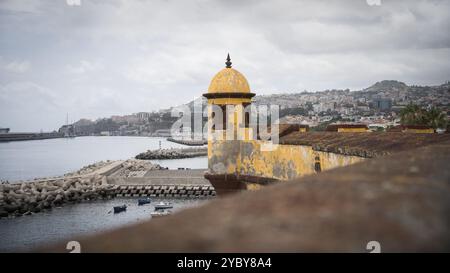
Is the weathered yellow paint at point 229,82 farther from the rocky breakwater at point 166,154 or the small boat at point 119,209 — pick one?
the rocky breakwater at point 166,154

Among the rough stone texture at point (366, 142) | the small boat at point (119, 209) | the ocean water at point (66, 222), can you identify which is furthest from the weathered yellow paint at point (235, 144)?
the small boat at point (119, 209)

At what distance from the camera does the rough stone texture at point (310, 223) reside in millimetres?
971

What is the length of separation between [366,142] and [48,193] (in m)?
30.6

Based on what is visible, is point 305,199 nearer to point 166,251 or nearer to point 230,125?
point 166,251

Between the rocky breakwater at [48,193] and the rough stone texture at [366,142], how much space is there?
26.3m

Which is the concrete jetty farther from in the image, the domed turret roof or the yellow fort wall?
the domed turret roof

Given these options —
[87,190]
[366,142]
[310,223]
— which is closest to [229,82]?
[366,142]

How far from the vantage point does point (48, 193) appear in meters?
32.4

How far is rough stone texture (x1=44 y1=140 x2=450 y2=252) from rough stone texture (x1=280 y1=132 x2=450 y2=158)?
393 centimetres

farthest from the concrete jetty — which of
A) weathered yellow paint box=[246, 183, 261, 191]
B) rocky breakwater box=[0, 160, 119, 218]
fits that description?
weathered yellow paint box=[246, 183, 261, 191]

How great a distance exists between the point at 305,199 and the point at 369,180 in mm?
385

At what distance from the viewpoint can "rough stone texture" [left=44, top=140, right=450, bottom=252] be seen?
971 mm

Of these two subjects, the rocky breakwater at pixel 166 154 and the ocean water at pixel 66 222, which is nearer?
the ocean water at pixel 66 222
